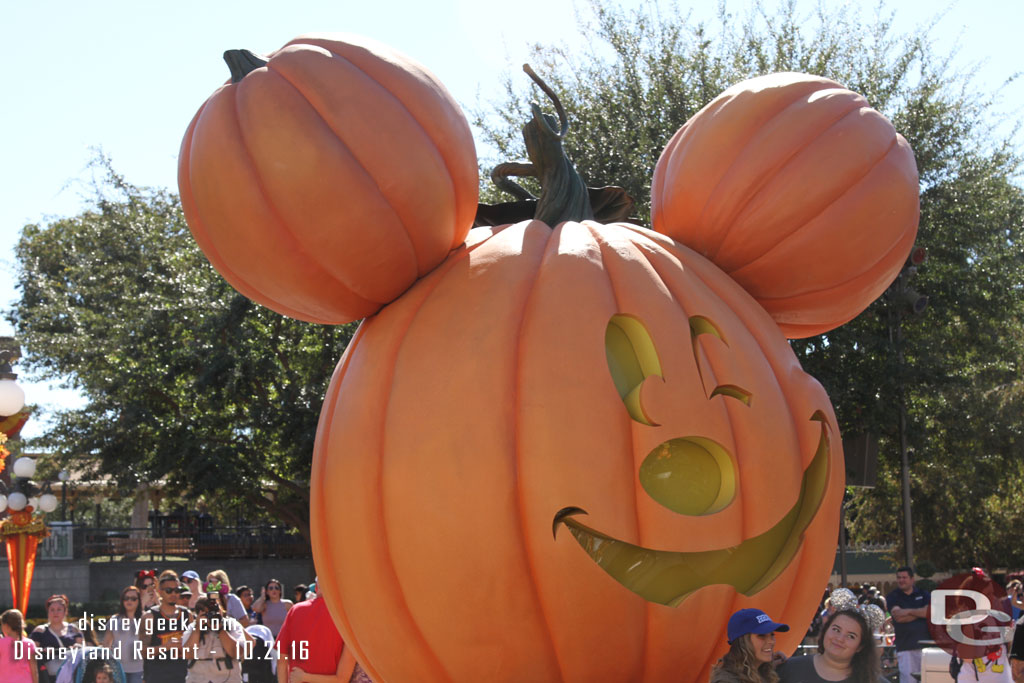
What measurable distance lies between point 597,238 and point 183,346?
14.6m

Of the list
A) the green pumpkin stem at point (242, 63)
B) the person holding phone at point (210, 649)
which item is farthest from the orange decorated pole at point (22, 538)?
the green pumpkin stem at point (242, 63)

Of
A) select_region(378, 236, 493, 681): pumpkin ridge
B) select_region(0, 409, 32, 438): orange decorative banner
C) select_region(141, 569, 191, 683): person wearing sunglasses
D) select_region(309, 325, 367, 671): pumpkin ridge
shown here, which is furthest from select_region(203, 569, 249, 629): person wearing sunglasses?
select_region(378, 236, 493, 681): pumpkin ridge

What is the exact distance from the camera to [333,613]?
365 centimetres

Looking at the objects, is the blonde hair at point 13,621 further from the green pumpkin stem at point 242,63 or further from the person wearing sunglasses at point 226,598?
the green pumpkin stem at point 242,63

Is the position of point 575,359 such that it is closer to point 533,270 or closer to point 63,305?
point 533,270

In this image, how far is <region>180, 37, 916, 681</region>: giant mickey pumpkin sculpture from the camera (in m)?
3.13

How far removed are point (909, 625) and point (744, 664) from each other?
5221mm

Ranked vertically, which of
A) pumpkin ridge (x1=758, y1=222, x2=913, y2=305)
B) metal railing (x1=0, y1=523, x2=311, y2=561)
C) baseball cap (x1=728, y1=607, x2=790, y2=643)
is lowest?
metal railing (x1=0, y1=523, x2=311, y2=561)

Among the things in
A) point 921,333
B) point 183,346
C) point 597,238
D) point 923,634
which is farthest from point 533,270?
point 183,346

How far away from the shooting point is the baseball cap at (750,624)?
3.06m

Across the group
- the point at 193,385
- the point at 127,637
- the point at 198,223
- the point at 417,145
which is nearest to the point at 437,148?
the point at 417,145

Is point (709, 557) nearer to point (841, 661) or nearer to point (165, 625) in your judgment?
point (841, 661)

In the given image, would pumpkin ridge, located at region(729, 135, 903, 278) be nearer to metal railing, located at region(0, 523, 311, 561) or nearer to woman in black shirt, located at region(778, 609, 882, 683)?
woman in black shirt, located at region(778, 609, 882, 683)

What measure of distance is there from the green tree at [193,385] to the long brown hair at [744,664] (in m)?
13.2
